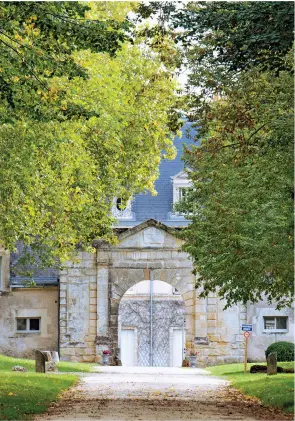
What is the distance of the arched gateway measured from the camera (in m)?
44.8

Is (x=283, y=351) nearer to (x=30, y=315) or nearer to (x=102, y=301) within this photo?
(x=102, y=301)

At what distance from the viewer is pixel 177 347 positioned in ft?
184

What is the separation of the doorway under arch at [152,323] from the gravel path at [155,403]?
25359 mm

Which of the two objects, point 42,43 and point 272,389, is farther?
point 272,389

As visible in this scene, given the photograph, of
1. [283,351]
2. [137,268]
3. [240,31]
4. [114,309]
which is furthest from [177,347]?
[240,31]

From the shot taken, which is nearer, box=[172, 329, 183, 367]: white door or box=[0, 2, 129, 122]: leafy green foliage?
box=[0, 2, 129, 122]: leafy green foliage

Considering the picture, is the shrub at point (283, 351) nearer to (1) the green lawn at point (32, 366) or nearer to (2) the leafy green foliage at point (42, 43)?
(1) the green lawn at point (32, 366)

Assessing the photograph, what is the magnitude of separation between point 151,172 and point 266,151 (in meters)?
18.1

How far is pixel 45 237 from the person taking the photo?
3183 centimetres

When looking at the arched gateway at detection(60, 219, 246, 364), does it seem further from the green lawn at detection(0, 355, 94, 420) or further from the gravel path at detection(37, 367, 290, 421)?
the green lawn at detection(0, 355, 94, 420)

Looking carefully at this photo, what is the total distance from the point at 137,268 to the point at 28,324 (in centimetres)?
515

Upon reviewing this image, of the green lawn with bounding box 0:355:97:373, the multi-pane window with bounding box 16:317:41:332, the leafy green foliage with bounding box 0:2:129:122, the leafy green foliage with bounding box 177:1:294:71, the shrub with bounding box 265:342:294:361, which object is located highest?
the leafy green foliage with bounding box 177:1:294:71

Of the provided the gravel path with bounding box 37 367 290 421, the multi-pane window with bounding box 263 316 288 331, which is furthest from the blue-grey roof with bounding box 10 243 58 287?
the gravel path with bounding box 37 367 290 421

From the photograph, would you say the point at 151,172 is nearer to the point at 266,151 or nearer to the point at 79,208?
the point at 79,208
